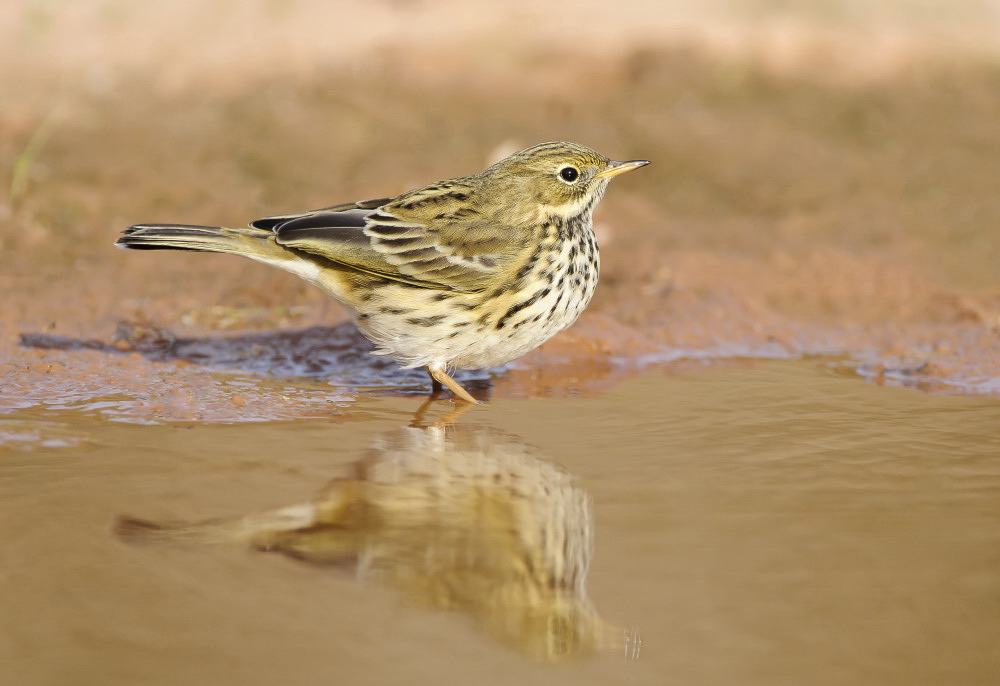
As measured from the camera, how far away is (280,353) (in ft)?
20.9

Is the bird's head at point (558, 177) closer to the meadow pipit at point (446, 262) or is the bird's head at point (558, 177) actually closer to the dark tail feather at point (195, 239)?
the meadow pipit at point (446, 262)

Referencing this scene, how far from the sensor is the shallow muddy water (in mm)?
3035

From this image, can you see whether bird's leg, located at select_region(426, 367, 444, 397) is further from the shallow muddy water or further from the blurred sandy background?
Answer: the blurred sandy background

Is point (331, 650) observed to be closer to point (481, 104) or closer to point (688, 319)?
point (688, 319)

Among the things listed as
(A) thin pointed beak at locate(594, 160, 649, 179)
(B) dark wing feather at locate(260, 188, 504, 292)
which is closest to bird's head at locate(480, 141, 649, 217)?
(A) thin pointed beak at locate(594, 160, 649, 179)

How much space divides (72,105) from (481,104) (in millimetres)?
3784

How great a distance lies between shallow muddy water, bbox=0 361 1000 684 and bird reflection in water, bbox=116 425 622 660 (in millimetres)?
12

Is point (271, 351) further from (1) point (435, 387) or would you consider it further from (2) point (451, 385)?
(2) point (451, 385)

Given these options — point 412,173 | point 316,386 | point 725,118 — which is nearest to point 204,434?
point 316,386

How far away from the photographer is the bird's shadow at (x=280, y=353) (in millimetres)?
6086

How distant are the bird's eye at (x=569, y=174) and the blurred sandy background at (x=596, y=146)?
1.06m

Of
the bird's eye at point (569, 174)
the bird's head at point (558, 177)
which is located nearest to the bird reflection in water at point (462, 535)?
the bird's head at point (558, 177)

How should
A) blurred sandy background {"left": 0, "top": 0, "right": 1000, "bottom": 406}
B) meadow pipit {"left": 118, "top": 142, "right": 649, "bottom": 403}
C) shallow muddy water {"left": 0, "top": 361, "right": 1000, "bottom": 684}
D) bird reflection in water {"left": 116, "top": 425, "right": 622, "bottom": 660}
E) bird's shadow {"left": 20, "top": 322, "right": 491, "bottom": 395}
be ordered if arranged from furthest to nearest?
1. blurred sandy background {"left": 0, "top": 0, "right": 1000, "bottom": 406}
2. bird's shadow {"left": 20, "top": 322, "right": 491, "bottom": 395}
3. meadow pipit {"left": 118, "top": 142, "right": 649, "bottom": 403}
4. bird reflection in water {"left": 116, "top": 425, "right": 622, "bottom": 660}
5. shallow muddy water {"left": 0, "top": 361, "right": 1000, "bottom": 684}

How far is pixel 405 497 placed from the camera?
4.18 m
